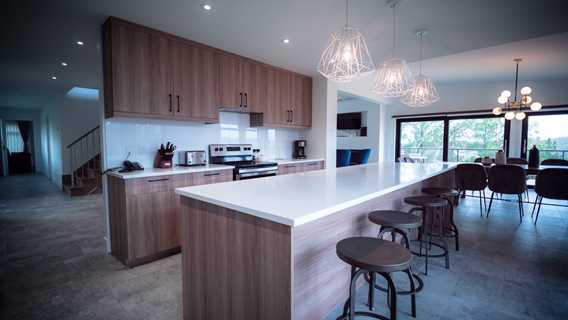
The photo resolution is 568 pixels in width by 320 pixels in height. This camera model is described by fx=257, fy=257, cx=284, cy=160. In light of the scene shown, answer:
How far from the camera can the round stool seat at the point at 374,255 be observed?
1.13 meters

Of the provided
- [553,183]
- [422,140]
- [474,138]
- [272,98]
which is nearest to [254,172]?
[272,98]

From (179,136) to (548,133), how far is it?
7947mm

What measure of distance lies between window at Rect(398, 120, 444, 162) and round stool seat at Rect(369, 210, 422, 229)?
5997 millimetres

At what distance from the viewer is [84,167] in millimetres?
6477

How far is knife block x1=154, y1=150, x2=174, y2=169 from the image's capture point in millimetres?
3061

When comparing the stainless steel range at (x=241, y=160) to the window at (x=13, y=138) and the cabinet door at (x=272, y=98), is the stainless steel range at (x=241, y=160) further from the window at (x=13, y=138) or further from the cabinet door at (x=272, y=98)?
the window at (x=13, y=138)

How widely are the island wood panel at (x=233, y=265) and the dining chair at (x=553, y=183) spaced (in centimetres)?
448

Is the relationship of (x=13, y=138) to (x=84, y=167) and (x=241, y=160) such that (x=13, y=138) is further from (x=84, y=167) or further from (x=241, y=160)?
(x=241, y=160)

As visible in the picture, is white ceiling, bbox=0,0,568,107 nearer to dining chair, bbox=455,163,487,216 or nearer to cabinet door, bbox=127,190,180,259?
cabinet door, bbox=127,190,180,259

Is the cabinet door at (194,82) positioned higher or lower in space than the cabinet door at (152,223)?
higher

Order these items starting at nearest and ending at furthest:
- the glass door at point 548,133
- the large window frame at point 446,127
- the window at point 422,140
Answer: the glass door at point 548,133 < the large window frame at point 446,127 < the window at point 422,140

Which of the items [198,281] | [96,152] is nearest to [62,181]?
[96,152]

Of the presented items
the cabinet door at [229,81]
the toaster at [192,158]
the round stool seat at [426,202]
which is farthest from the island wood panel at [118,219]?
the round stool seat at [426,202]

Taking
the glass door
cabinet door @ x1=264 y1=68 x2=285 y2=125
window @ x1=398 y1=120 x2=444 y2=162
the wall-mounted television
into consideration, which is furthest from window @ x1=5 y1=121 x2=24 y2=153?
the glass door
